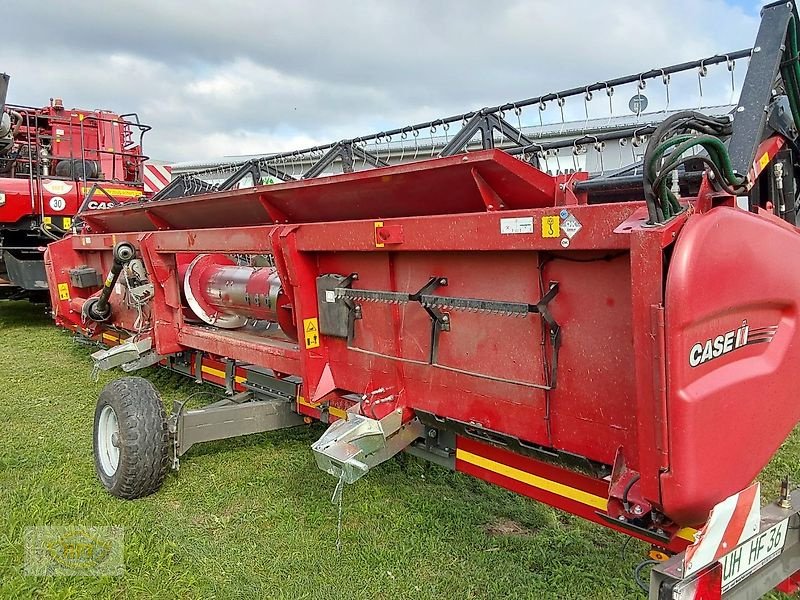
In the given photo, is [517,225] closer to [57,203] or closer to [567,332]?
[567,332]

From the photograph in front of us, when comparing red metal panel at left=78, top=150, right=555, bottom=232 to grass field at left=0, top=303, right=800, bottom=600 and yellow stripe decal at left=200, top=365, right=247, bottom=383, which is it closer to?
yellow stripe decal at left=200, top=365, right=247, bottom=383

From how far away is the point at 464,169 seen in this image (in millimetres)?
2219

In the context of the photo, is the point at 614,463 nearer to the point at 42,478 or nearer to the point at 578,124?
the point at 42,478

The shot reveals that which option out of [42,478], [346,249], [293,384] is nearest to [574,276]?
[346,249]

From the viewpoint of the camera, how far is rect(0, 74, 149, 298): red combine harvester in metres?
7.08

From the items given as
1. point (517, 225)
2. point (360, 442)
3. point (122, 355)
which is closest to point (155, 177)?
point (122, 355)

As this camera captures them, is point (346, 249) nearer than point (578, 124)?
Yes

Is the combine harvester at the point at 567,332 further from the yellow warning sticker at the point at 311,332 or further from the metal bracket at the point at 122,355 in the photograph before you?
the metal bracket at the point at 122,355

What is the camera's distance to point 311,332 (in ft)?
9.42

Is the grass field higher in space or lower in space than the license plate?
lower

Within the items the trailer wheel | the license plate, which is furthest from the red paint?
the trailer wheel

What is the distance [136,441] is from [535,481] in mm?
1903

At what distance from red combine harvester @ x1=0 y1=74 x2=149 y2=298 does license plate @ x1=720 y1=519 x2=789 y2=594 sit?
6378 millimetres

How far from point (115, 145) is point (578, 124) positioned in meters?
6.32
